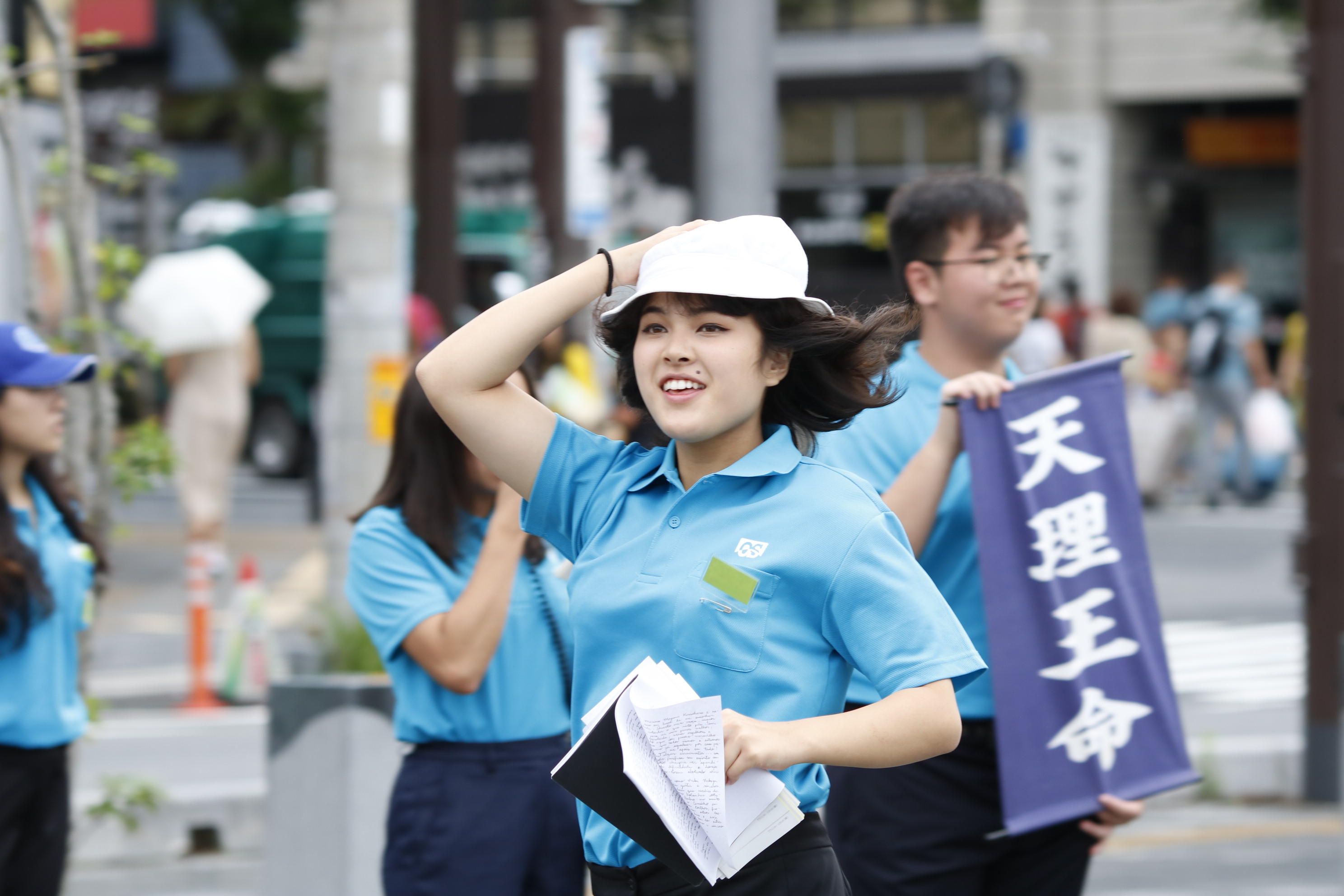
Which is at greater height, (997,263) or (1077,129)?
(1077,129)

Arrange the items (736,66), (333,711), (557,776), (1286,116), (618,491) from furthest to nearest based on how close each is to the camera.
→ (1286,116) → (736,66) → (333,711) → (618,491) → (557,776)

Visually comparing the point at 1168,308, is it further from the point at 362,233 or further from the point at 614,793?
the point at 614,793

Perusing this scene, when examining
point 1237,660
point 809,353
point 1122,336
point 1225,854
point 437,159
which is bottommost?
point 1237,660

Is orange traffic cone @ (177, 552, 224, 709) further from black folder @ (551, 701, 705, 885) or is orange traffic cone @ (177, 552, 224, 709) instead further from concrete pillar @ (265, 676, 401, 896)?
black folder @ (551, 701, 705, 885)

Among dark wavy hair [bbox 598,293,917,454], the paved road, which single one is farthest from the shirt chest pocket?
the paved road

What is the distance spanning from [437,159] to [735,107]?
447cm

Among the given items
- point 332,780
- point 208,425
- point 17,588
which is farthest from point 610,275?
point 208,425

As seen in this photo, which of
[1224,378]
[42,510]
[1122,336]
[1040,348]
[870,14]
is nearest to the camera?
[42,510]

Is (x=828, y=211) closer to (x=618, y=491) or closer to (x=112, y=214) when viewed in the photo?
(x=112, y=214)

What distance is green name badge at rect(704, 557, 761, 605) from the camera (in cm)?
233

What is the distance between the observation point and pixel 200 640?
8.66 metres

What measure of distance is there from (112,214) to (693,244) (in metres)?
20.7

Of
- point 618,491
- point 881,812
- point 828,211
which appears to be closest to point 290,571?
point 881,812

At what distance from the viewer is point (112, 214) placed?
859 inches
